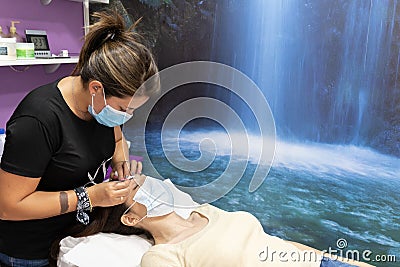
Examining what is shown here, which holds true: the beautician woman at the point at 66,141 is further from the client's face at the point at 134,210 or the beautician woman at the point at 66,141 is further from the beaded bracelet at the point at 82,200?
the client's face at the point at 134,210

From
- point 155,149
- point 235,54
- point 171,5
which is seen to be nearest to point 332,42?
point 235,54

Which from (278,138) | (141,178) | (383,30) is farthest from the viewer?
(278,138)

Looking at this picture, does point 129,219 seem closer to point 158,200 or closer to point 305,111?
point 158,200

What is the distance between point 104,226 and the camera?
57.6 inches

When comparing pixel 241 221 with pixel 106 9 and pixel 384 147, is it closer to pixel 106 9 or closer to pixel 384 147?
pixel 384 147

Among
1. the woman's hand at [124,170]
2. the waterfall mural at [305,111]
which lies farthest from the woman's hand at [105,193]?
the waterfall mural at [305,111]

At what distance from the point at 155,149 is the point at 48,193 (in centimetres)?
116

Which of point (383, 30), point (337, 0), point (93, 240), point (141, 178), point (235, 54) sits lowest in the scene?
point (93, 240)

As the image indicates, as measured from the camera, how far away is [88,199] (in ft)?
3.89

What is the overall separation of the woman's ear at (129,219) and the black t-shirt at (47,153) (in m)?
0.20

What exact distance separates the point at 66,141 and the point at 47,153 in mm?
73

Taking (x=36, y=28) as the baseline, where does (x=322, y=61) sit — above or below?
below

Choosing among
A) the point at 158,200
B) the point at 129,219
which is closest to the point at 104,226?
the point at 129,219

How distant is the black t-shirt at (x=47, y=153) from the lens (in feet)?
3.44
